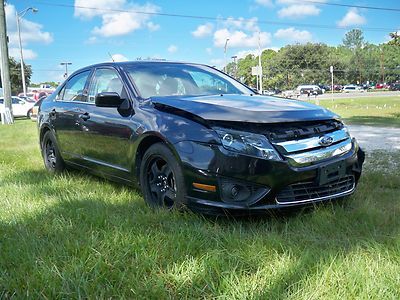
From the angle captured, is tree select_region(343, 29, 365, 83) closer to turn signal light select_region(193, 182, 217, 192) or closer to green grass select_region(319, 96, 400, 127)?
green grass select_region(319, 96, 400, 127)

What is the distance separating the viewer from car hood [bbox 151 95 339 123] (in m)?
3.23

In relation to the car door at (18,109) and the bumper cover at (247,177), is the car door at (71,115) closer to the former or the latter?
the bumper cover at (247,177)

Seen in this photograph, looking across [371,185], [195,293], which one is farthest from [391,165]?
[195,293]

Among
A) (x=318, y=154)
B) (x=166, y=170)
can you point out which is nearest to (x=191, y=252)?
(x=166, y=170)

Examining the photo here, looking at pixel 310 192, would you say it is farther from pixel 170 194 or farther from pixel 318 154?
pixel 170 194

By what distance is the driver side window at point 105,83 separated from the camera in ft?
14.4

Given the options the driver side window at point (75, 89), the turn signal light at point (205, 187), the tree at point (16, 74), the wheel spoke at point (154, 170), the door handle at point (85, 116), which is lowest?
the turn signal light at point (205, 187)

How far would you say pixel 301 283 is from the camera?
2.28 meters

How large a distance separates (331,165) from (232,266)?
53.0 inches

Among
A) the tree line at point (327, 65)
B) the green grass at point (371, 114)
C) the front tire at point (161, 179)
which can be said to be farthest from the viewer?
the tree line at point (327, 65)

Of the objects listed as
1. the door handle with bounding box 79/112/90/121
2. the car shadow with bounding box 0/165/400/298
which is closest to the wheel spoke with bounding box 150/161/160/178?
the car shadow with bounding box 0/165/400/298

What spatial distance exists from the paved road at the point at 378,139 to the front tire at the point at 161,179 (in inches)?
188

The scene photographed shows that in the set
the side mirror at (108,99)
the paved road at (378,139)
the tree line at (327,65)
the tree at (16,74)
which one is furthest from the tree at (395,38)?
the tree line at (327,65)

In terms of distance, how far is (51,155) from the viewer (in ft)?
19.5
